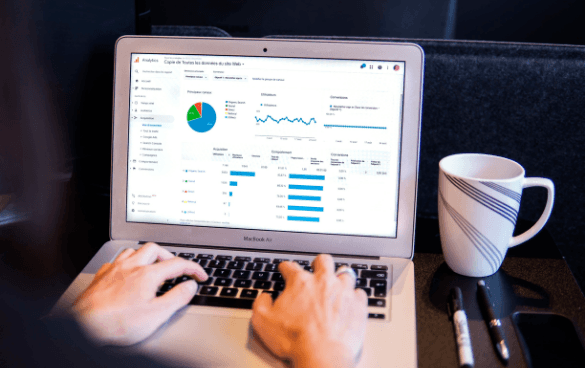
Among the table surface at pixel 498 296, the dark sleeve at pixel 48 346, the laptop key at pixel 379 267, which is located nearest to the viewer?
the dark sleeve at pixel 48 346

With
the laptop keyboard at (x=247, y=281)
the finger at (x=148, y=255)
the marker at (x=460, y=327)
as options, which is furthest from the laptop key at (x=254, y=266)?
the marker at (x=460, y=327)

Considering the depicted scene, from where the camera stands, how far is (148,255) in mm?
532

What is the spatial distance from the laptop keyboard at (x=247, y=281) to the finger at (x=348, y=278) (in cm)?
3

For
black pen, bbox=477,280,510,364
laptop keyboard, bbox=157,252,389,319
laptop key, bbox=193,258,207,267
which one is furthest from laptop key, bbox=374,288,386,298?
laptop key, bbox=193,258,207,267

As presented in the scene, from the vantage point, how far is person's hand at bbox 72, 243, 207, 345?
17.2 inches

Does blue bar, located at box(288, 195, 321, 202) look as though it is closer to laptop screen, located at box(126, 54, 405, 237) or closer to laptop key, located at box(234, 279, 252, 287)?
laptop screen, located at box(126, 54, 405, 237)

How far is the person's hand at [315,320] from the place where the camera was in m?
0.39

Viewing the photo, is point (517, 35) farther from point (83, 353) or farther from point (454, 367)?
point (83, 353)

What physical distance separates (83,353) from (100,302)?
0.11 meters

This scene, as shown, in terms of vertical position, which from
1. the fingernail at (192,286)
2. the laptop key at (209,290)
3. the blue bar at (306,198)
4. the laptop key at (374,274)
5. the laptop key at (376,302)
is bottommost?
the laptop key at (376,302)

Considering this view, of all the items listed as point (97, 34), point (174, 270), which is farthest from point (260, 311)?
point (97, 34)

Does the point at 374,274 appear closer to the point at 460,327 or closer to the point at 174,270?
the point at 460,327

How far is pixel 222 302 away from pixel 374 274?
19cm

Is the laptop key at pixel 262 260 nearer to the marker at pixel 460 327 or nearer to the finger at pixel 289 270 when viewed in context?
the finger at pixel 289 270
